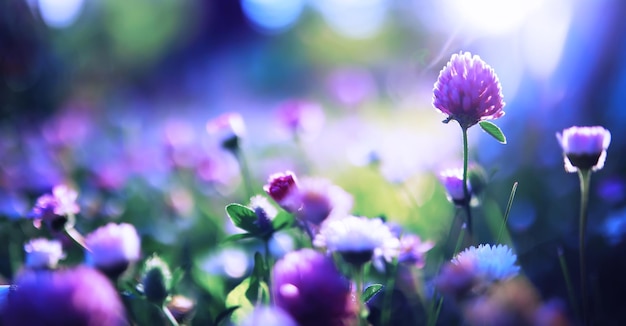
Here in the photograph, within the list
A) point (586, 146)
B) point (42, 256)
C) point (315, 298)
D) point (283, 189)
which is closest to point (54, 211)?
point (42, 256)

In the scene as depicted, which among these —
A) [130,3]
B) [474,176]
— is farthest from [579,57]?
[130,3]

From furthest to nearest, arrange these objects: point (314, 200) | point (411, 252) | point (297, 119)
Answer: point (297, 119) → point (411, 252) → point (314, 200)

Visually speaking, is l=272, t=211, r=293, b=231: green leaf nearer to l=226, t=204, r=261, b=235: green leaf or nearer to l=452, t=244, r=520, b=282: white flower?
l=226, t=204, r=261, b=235: green leaf

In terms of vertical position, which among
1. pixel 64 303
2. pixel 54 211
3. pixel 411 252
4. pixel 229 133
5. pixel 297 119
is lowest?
pixel 64 303

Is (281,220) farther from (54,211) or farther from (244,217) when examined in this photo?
(54,211)

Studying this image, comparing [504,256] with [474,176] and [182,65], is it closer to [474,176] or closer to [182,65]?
[474,176]

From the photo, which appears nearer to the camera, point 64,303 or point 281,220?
point 64,303
